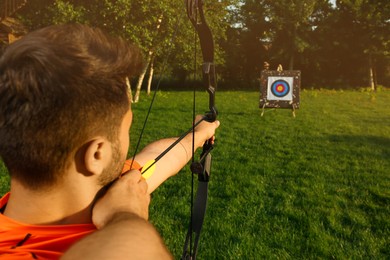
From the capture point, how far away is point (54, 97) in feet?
2.46

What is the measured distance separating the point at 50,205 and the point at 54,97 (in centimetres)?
22

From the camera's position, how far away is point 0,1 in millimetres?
15977

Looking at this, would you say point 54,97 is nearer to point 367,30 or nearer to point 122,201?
point 122,201

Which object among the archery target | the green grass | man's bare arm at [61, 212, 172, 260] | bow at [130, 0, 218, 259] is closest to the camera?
man's bare arm at [61, 212, 172, 260]

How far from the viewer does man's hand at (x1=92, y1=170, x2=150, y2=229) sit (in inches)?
32.3

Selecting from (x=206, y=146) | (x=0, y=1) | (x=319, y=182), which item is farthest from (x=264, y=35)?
(x=206, y=146)

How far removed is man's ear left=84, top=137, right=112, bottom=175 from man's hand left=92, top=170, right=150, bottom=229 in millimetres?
57

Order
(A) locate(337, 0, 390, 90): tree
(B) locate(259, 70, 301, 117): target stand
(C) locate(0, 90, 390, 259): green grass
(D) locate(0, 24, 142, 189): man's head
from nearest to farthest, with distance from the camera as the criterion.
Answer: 1. (D) locate(0, 24, 142, 189): man's head
2. (C) locate(0, 90, 390, 259): green grass
3. (B) locate(259, 70, 301, 117): target stand
4. (A) locate(337, 0, 390, 90): tree

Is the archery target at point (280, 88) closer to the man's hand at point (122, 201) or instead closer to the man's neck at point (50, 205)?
the man's hand at point (122, 201)

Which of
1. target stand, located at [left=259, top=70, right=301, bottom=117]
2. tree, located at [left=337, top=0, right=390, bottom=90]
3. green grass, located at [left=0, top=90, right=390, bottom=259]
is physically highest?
tree, located at [left=337, top=0, right=390, bottom=90]

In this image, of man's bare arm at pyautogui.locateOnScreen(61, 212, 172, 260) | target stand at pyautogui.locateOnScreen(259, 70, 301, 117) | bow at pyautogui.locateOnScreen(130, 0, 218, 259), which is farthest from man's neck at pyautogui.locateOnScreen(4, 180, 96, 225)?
target stand at pyautogui.locateOnScreen(259, 70, 301, 117)

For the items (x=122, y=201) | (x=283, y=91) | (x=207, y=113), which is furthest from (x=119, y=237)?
(x=283, y=91)

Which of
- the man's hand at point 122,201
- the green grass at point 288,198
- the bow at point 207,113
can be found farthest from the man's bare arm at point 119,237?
the green grass at point 288,198

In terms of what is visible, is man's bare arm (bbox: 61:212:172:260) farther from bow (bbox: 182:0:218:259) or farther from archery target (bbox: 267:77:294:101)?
archery target (bbox: 267:77:294:101)
